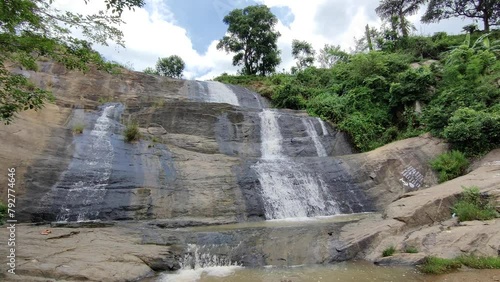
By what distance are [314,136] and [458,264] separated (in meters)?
13.2

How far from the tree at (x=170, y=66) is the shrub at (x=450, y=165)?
104ft

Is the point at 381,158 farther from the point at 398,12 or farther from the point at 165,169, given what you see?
the point at 398,12

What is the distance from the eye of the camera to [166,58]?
40344 mm

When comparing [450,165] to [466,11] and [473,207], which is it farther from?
[466,11]

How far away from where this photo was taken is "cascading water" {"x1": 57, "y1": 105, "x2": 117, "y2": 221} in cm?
1138

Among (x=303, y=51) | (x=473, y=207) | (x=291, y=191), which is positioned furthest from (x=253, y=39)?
(x=473, y=207)

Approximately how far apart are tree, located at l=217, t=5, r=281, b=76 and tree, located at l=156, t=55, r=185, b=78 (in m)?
6.22

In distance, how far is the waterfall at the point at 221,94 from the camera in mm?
25586

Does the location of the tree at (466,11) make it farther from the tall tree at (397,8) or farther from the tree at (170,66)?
the tree at (170,66)

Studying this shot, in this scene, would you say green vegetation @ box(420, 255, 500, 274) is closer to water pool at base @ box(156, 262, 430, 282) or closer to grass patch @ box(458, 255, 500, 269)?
grass patch @ box(458, 255, 500, 269)

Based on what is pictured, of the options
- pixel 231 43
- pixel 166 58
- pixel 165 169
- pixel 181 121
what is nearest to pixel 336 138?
pixel 181 121

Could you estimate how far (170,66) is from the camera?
40.0m

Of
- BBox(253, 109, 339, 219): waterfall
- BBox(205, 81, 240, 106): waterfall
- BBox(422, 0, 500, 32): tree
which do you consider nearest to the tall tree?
BBox(422, 0, 500, 32): tree

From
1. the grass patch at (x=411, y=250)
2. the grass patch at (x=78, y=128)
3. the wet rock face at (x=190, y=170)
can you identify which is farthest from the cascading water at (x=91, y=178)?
the grass patch at (x=411, y=250)
